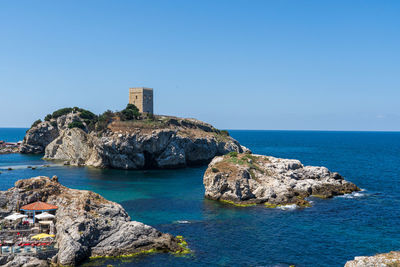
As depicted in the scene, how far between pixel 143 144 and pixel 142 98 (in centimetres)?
2921

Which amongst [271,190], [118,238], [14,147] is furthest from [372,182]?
[14,147]

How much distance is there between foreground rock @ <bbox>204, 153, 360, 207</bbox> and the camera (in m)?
56.5

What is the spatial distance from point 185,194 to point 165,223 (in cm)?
1971

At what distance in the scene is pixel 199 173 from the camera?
9200 centimetres

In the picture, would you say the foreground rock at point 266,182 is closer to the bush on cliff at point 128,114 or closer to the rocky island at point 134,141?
the rocky island at point 134,141

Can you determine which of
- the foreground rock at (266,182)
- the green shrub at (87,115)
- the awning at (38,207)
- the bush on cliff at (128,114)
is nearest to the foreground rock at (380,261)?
the awning at (38,207)

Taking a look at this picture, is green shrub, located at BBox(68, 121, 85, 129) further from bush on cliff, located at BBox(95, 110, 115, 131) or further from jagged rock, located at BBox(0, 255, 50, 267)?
jagged rock, located at BBox(0, 255, 50, 267)

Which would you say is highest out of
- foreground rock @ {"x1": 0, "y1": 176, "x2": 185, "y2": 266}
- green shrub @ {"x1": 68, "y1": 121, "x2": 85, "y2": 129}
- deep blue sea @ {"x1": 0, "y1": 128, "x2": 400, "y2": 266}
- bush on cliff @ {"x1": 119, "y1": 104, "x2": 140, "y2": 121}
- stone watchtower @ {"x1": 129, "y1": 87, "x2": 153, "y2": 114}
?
stone watchtower @ {"x1": 129, "y1": 87, "x2": 153, "y2": 114}

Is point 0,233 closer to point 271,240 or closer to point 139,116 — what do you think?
point 271,240

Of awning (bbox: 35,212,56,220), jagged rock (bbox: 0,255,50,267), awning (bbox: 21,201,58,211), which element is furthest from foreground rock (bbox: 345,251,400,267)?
awning (bbox: 21,201,58,211)

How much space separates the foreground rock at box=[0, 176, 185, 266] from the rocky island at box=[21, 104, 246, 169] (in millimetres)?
58122

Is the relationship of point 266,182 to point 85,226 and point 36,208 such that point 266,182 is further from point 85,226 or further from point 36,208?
point 36,208

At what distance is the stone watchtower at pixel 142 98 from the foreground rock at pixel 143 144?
9325 millimetres

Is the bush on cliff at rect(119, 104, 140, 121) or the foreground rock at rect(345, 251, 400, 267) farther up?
the bush on cliff at rect(119, 104, 140, 121)
